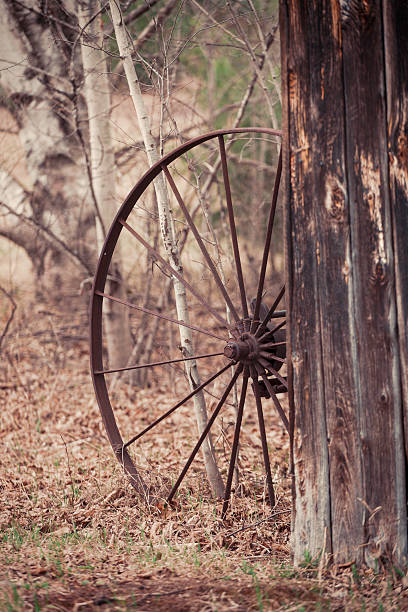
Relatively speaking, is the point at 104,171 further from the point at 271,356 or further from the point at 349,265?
the point at 349,265

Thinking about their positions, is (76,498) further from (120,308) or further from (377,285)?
(120,308)

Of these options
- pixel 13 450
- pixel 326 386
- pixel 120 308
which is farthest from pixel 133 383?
pixel 326 386

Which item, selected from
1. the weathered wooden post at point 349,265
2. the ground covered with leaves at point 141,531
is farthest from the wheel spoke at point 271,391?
the ground covered with leaves at point 141,531

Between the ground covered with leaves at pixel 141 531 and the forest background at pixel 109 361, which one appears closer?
the ground covered with leaves at pixel 141 531

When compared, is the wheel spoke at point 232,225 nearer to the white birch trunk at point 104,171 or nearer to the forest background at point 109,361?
the forest background at point 109,361

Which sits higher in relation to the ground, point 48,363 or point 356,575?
point 48,363

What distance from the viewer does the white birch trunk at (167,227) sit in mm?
4203

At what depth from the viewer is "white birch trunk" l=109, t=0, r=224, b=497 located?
13.8 feet

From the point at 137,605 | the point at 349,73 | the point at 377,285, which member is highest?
the point at 349,73

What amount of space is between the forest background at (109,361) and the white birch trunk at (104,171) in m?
0.02

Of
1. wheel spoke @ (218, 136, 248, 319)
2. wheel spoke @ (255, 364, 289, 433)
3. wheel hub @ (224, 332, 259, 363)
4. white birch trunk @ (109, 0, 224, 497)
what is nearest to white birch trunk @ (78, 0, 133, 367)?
white birch trunk @ (109, 0, 224, 497)

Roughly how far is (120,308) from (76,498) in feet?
10.6

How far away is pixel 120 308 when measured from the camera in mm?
7328

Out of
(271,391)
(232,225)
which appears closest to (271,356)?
(271,391)
